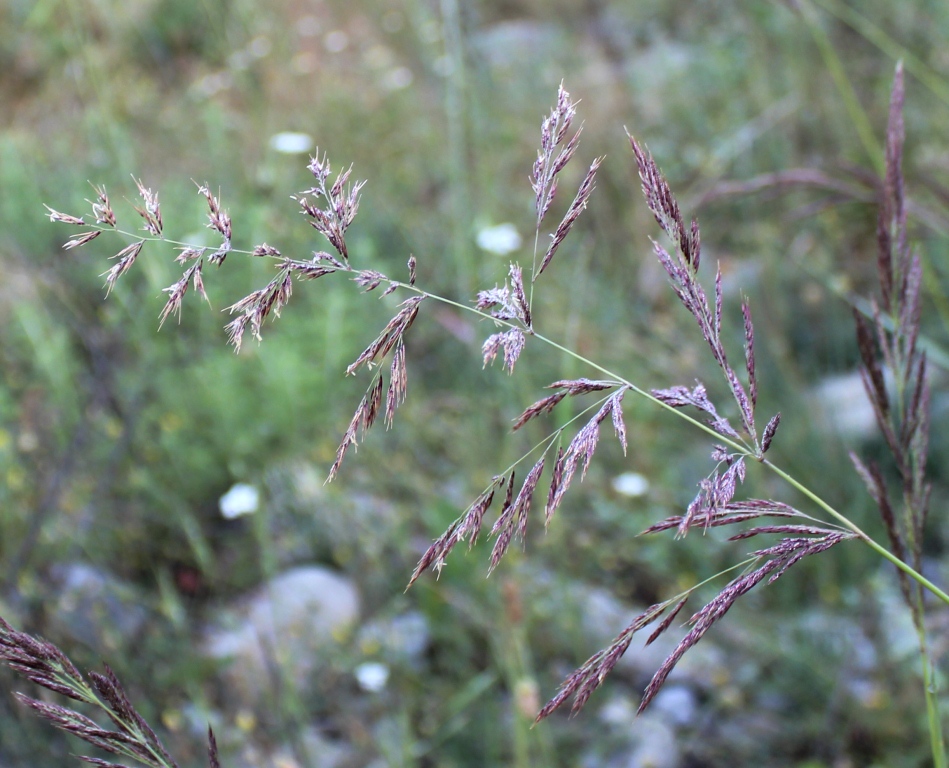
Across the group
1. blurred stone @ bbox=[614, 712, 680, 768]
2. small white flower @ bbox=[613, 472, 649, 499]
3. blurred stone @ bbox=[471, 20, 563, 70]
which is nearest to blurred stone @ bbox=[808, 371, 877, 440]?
small white flower @ bbox=[613, 472, 649, 499]

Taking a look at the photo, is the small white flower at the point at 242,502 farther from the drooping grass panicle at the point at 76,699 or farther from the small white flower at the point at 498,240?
the drooping grass panicle at the point at 76,699

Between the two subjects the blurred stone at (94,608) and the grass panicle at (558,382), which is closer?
the grass panicle at (558,382)

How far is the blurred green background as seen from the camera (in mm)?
1991

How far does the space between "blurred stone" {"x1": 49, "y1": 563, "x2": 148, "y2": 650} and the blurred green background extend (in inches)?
0.6

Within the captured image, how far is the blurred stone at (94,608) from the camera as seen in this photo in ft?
6.85

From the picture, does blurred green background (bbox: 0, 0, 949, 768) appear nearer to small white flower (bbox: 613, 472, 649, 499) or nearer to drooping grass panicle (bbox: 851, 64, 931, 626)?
small white flower (bbox: 613, 472, 649, 499)

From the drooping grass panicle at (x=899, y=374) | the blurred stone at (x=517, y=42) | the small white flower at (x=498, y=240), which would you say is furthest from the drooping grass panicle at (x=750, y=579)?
the blurred stone at (x=517, y=42)

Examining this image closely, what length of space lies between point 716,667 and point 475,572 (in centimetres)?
65

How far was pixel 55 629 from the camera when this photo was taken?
6.73 ft

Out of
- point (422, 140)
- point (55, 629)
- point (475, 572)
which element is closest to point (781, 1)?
point (475, 572)

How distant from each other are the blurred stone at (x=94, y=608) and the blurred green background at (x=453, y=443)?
14 mm

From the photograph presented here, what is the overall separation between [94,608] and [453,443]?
125 centimetres

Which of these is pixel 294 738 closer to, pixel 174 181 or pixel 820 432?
pixel 820 432

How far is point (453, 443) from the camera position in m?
3.04
